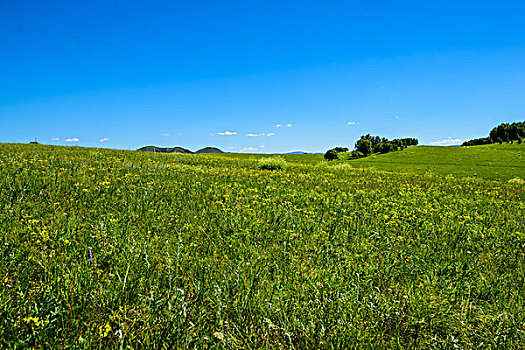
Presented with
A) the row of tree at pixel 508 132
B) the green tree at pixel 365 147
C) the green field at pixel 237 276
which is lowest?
the green field at pixel 237 276

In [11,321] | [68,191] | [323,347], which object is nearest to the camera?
[11,321]

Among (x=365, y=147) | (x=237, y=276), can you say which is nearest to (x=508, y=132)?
(x=365, y=147)

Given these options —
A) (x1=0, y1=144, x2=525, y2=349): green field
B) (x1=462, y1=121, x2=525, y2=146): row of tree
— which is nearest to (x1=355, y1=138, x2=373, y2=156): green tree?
(x1=462, y1=121, x2=525, y2=146): row of tree

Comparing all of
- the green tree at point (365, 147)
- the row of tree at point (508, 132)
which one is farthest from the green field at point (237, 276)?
the row of tree at point (508, 132)

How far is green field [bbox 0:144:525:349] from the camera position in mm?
2277

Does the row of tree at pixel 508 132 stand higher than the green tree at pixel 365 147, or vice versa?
the row of tree at pixel 508 132

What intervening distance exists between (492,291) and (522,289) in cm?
55

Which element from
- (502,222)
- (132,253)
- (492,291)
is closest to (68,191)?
(132,253)

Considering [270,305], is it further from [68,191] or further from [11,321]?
[68,191]

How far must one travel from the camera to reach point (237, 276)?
10.0ft

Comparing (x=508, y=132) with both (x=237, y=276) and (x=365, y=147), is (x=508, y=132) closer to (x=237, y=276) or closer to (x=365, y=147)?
(x=365, y=147)

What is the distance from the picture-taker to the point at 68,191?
5641 millimetres

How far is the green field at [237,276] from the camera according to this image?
228cm

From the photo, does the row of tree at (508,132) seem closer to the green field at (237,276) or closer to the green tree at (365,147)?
the green tree at (365,147)
